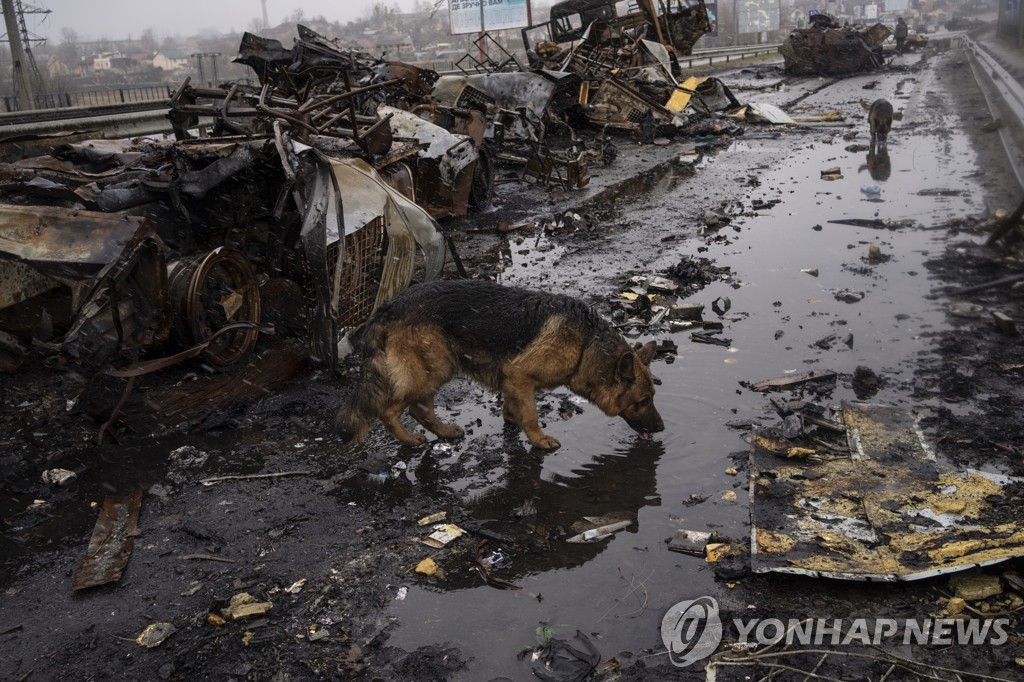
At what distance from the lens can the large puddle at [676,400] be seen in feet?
12.5

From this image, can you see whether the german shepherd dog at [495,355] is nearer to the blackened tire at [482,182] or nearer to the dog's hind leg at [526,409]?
the dog's hind leg at [526,409]

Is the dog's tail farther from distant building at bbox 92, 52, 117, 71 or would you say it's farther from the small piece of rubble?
distant building at bbox 92, 52, 117, 71

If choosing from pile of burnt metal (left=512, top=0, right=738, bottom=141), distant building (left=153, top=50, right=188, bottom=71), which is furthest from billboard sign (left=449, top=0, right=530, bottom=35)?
distant building (left=153, top=50, right=188, bottom=71)

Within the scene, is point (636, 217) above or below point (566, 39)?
below

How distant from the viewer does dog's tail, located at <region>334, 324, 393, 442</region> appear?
16.6ft

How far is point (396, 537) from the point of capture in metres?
4.45

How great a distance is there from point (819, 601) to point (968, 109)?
24.2 meters

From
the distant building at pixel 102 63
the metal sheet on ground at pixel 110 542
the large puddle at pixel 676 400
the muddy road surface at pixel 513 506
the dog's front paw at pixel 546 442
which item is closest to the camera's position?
the muddy road surface at pixel 513 506

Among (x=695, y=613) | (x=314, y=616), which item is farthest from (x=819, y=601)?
(x=314, y=616)

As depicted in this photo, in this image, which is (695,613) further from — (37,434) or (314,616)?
(37,434)

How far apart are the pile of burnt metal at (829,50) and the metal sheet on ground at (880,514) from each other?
3608 centimetres

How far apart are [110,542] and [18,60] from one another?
20745 millimetres

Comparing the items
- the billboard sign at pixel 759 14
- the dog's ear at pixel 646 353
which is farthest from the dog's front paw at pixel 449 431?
the billboard sign at pixel 759 14

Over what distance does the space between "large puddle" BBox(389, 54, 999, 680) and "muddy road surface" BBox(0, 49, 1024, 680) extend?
0.02m
